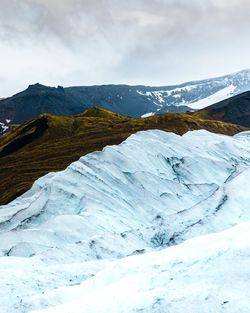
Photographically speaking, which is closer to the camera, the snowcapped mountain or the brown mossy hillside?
the snowcapped mountain

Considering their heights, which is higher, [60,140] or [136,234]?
[60,140]

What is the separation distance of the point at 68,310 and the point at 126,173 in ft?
96.9

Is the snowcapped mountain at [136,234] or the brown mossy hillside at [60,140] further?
the brown mossy hillside at [60,140]

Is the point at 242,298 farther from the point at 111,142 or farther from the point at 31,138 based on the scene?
the point at 31,138

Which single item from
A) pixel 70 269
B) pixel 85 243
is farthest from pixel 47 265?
pixel 85 243

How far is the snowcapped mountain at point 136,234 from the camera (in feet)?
44.6

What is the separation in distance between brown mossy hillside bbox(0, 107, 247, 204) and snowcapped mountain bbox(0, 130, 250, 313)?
60.1 meters

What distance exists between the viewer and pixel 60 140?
547ft

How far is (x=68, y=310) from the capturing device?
13.6m

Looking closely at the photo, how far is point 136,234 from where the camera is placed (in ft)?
93.1

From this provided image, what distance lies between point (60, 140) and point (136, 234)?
471ft

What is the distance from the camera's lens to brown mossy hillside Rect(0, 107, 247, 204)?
398 feet

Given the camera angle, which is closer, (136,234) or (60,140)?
(136,234)

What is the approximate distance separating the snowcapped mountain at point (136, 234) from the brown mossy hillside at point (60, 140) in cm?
6013
